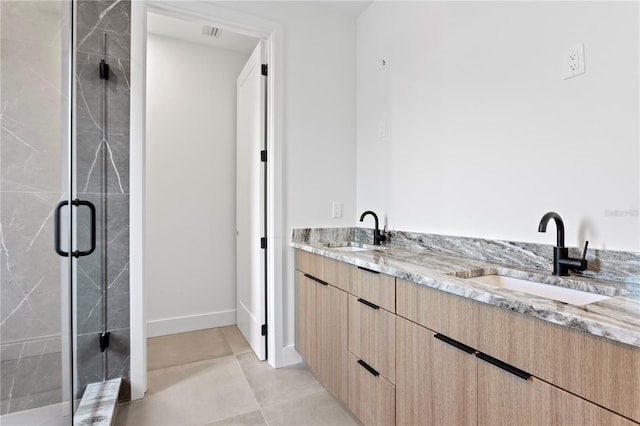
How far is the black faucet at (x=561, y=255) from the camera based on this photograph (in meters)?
1.21

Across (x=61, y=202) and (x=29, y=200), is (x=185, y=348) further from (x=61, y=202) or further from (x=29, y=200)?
(x=29, y=200)

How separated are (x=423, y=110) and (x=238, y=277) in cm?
221

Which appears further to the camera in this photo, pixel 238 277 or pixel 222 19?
pixel 238 277

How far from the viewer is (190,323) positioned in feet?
10.2

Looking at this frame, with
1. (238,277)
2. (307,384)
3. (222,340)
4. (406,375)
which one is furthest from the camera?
(238,277)

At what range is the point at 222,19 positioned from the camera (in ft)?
7.24

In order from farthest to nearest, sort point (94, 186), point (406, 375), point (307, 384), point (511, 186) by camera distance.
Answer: point (307, 384), point (94, 186), point (511, 186), point (406, 375)

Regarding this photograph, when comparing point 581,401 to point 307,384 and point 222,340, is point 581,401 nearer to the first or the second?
point 307,384

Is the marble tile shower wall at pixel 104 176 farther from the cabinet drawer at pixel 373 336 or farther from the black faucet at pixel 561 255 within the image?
the black faucet at pixel 561 255

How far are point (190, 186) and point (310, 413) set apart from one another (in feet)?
7.20

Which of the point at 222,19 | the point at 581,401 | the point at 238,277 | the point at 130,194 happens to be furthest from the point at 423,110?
the point at 238,277

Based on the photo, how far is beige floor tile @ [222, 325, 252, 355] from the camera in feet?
8.73

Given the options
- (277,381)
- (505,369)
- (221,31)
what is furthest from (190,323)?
(505,369)

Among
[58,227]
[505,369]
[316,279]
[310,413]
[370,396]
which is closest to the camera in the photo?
[505,369]
